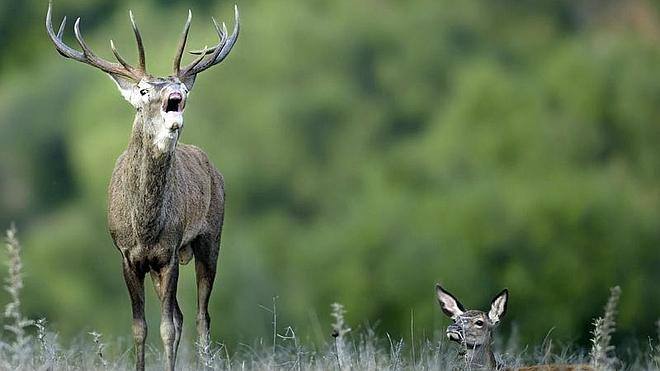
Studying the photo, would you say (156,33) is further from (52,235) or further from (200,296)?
(200,296)

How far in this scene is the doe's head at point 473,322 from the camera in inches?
333

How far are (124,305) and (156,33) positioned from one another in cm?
845

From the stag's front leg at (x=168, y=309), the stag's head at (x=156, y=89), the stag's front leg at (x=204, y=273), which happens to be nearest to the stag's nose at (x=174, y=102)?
the stag's head at (x=156, y=89)

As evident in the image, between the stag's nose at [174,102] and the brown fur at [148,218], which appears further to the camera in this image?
the brown fur at [148,218]

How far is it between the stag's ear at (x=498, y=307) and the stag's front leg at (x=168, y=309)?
186 cm

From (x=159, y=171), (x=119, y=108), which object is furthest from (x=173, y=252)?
(x=119, y=108)

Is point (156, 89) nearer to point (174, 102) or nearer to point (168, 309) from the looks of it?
point (174, 102)

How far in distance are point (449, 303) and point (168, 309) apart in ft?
5.45

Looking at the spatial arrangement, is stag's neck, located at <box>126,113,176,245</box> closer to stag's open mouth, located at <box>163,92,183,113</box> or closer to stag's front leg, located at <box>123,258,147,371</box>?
stag's front leg, located at <box>123,258,147,371</box>

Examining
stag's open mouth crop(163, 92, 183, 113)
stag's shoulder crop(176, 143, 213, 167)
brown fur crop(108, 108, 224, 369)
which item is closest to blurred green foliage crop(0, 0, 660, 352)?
stag's shoulder crop(176, 143, 213, 167)

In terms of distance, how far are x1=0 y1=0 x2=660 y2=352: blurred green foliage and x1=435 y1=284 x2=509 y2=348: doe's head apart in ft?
63.9

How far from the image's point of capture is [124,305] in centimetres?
3328

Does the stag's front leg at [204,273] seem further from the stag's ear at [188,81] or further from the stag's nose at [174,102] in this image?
the stag's nose at [174,102]

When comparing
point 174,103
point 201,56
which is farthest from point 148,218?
point 201,56
